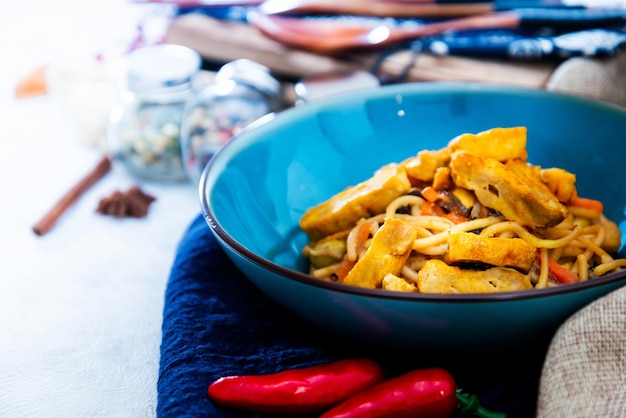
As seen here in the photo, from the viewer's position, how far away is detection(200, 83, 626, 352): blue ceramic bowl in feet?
5.11

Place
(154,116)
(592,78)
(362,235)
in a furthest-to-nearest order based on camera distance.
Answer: (154,116) < (592,78) < (362,235)

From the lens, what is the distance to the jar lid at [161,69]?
297cm

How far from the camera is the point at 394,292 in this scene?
1.52m

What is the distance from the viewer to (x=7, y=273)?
8.31ft

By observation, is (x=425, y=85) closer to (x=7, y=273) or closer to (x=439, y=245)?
(x=439, y=245)

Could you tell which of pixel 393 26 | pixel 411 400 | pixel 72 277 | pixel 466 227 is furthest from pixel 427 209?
pixel 393 26

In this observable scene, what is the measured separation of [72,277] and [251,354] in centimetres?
95

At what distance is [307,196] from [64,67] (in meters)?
1.86

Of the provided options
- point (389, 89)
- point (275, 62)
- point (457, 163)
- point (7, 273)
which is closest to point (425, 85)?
point (389, 89)

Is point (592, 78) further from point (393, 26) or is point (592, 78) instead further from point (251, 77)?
point (251, 77)

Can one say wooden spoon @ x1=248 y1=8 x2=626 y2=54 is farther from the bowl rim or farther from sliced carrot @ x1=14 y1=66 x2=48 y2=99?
sliced carrot @ x1=14 y1=66 x2=48 y2=99

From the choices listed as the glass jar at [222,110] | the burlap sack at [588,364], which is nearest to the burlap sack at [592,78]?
the glass jar at [222,110]

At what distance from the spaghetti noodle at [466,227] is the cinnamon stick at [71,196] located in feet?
3.92

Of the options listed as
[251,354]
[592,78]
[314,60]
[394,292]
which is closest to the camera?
[394,292]
